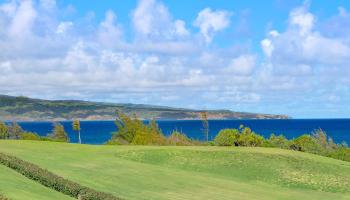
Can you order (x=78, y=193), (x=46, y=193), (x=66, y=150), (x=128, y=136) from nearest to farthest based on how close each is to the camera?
1. (x=46, y=193)
2. (x=78, y=193)
3. (x=66, y=150)
4. (x=128, y=136)

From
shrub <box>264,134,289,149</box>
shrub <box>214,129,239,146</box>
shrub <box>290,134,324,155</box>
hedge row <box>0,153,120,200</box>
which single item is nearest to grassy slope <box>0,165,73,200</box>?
hedge row <box>0,153,120,200</box>

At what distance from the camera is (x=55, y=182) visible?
2936 centimetres

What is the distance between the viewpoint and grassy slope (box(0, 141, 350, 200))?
3459cm

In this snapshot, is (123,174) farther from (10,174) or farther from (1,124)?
(1,124)

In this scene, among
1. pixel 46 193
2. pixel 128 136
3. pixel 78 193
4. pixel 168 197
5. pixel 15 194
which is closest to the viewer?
pixel 15 194

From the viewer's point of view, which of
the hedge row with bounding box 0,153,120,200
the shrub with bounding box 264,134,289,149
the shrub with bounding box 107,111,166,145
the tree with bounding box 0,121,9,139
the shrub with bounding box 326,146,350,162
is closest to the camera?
the hedge row with bounding box 0,153,120,200

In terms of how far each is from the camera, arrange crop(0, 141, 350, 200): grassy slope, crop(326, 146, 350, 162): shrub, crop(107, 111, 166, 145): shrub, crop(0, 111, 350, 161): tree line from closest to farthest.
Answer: crop(0, 141, 350, 200): grassy slope
crop(326, 146, 350, 162): shrub
crop(0, 111, 350, 161): tree line
crop(107, 111, 166, 145): shrub

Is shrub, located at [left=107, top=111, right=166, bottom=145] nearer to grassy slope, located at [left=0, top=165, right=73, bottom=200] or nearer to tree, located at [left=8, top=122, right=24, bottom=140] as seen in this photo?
tree, located at [left=8, top=122, right=24, bottom=140]

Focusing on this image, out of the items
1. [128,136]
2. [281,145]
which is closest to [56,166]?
[281,145]

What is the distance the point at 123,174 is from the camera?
38.3 m

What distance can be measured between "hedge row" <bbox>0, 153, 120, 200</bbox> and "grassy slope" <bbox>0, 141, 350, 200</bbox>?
2.31 m

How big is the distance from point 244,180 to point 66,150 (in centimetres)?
1563

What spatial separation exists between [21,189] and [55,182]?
406 centimetres

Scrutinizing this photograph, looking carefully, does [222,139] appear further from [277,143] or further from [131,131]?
Answer: [131,131]
